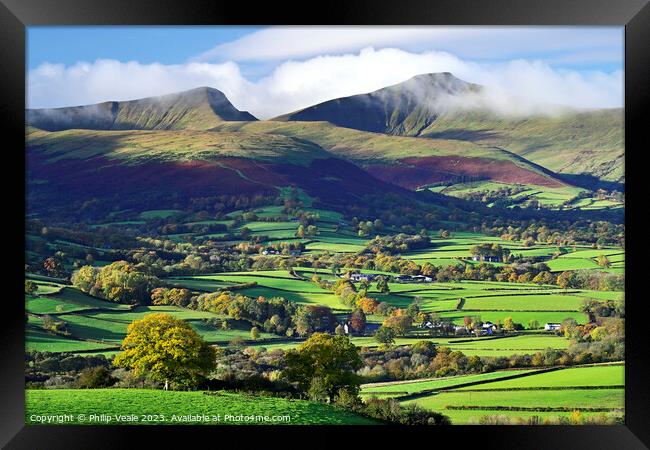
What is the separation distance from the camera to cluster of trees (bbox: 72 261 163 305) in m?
12.8

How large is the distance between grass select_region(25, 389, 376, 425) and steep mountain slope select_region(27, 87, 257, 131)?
4.88m

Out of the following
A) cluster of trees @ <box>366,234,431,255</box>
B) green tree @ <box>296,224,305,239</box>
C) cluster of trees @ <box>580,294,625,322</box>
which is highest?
green tree @ <box>296,224,305,239</box>

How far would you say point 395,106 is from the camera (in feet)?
41.7

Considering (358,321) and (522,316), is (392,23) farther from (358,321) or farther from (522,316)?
(522,316)

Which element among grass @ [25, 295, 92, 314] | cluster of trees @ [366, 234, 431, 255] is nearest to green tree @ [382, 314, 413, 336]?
cluster of trees @ [366, 234, 431, 255]

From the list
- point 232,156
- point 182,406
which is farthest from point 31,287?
point 182,406

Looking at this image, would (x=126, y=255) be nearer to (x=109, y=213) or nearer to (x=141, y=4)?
(x=109, y=213)

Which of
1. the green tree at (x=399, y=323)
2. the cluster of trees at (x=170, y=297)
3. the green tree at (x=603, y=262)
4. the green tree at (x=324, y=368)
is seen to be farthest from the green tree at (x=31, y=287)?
the green tree at (x=603, y=262)

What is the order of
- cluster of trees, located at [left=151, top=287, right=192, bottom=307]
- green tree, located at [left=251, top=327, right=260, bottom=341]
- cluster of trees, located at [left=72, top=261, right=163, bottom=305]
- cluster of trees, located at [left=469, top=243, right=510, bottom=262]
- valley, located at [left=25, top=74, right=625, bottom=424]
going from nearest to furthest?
1. valley, located at [left=25, top=74, right=625, bottom=424]
2. green tree, located at [left=251, top=327, right=260, bottom=341]
3. cluster of trees, located at [left=72, top=261, right=163, bottom=305]
4. cluster of trees, located at [left=151, top=287, right=192, bottom=307]
5. cluster of trees, located at [left=469, top=243, right=510, bottom=262]

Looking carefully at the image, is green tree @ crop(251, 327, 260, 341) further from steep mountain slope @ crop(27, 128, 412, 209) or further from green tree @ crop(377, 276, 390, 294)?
steep mountain slope @ crop(27, 128, 412, 209)

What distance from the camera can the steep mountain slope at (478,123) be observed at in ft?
41.1

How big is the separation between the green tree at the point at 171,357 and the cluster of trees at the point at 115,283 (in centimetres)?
236

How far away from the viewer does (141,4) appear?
6.88m

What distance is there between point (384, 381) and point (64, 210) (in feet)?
19.8
